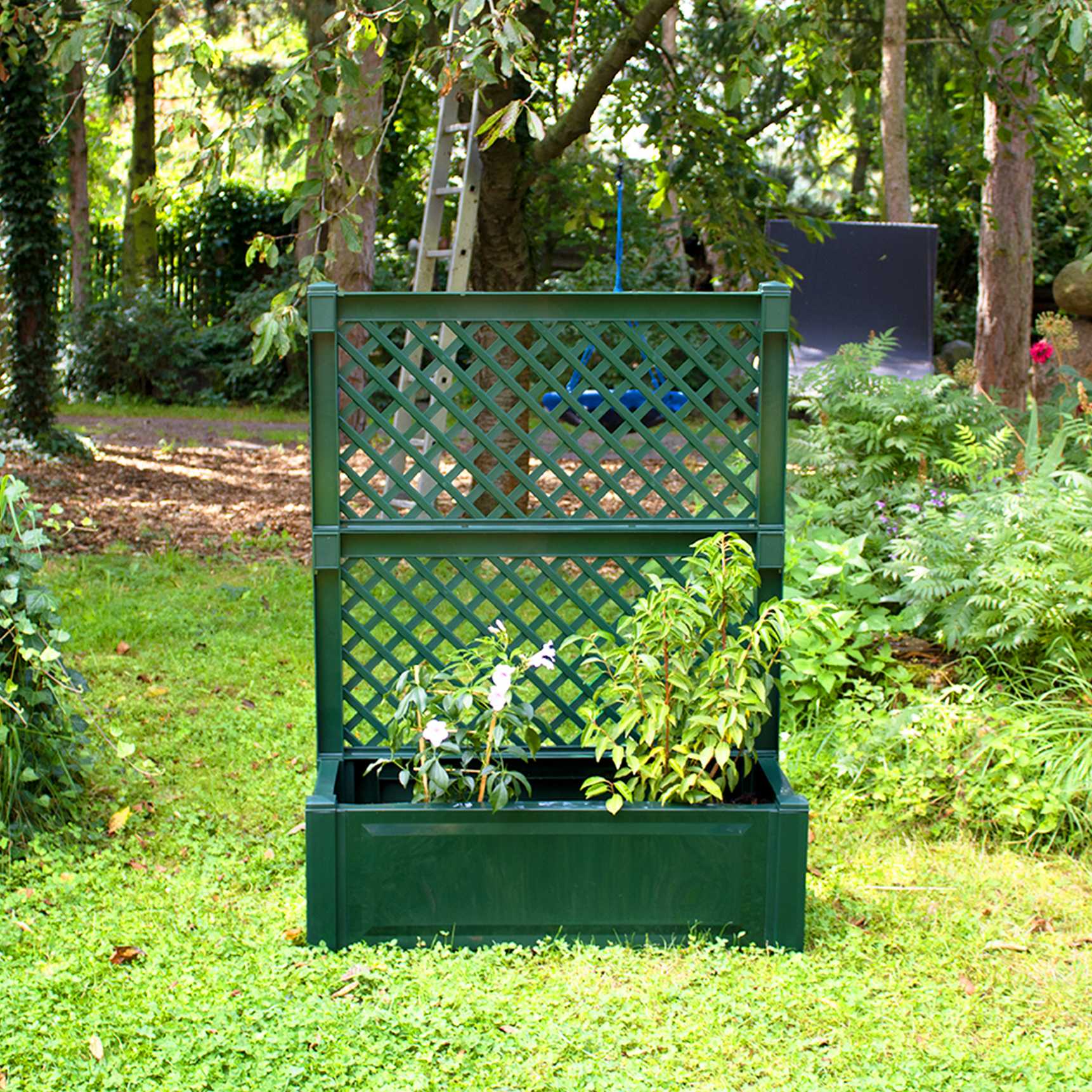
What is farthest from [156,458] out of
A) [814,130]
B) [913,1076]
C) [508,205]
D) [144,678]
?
[814,130]

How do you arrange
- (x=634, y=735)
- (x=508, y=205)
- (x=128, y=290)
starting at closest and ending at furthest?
(x=634, y=735) → (x=508, y=205) → (x=128, y=290)

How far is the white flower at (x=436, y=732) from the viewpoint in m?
2.99

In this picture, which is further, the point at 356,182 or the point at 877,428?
the point at 356,182

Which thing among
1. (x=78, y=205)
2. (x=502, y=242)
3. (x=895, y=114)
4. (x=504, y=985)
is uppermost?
(x=895, y=114)

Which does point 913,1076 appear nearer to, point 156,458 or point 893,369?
point 156,458

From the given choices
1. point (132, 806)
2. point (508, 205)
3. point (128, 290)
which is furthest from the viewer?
point (128, 290)

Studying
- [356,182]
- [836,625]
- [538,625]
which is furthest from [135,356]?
[538,625]

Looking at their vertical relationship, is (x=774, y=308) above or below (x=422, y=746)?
above

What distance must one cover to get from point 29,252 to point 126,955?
8.45 metres

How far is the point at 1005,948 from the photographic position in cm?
314

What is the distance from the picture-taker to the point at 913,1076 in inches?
101

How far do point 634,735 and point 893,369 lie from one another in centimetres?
1064

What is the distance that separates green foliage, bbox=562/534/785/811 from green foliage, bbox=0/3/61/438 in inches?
331

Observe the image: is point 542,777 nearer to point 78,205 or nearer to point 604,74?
point 604,74
